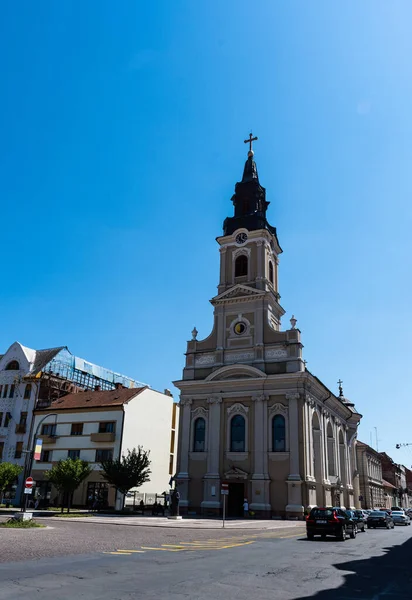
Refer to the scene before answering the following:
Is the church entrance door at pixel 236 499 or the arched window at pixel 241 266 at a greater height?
the arched window at pixel 241 266

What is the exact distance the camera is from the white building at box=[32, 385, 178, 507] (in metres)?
47.0

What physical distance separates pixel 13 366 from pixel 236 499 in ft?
99.8

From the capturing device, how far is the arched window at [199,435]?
149ft

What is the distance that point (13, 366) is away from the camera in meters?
57.7

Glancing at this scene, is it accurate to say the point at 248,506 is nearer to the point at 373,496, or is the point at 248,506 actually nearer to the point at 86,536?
the point at 86,536

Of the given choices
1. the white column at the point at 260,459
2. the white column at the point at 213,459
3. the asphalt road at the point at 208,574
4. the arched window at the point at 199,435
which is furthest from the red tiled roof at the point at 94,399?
the asphalt road at the point at 208,574

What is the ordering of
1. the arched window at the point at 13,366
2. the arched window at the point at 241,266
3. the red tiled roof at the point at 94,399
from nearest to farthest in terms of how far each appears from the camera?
the red tiled roof at the point at 94,399, the arched window at the point at 241,266, the arched window at the point at 13,366

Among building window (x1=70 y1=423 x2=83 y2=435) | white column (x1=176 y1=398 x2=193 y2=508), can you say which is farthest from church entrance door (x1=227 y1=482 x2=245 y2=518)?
building window (x1=70 y1=423 x2=83 y2=435)

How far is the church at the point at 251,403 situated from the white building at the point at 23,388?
17.4m

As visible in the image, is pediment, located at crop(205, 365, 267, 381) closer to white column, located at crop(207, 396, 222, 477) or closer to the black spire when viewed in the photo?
white column, located at crop(207, 396, 222, 477)

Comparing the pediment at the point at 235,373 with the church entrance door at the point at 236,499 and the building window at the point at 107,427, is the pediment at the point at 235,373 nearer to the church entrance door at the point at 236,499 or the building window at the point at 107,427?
the church entrance door at the point at 236,499

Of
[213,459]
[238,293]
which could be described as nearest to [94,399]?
[213,459]

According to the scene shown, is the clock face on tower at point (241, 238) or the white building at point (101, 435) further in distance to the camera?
the clock face on tower at point (241, 238)

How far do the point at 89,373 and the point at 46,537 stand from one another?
4896cm
